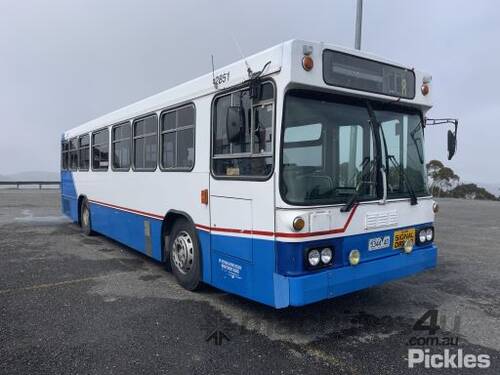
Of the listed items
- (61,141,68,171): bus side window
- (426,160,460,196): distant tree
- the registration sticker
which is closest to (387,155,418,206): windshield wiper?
the registration sticker

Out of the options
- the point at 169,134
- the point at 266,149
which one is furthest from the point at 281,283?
the point at 169,134

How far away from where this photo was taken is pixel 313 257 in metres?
4.04

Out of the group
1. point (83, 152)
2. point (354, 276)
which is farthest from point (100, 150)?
point (354, 276)

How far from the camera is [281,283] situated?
3984 millimetres

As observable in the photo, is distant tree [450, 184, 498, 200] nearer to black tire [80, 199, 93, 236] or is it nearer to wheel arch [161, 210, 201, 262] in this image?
black tire [80, 199, 93, 236]

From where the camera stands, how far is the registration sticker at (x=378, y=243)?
14.9ft

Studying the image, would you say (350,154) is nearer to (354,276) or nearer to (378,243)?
(378,243)

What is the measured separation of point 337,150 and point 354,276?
131cm

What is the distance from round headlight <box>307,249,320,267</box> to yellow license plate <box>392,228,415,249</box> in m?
1.22

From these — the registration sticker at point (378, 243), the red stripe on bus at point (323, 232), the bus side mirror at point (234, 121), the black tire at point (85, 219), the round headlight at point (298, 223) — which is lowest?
the black tire at point (85, 219)

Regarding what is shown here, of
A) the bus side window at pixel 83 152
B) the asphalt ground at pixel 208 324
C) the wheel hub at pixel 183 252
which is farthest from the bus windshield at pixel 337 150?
the bus side window at pixel 83 152

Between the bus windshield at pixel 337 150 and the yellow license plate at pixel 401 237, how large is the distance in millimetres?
426

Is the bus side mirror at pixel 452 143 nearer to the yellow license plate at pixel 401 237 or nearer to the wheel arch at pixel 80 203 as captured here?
the yellow license plate at pixel 401 237

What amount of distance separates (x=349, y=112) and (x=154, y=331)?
10.2 feet
